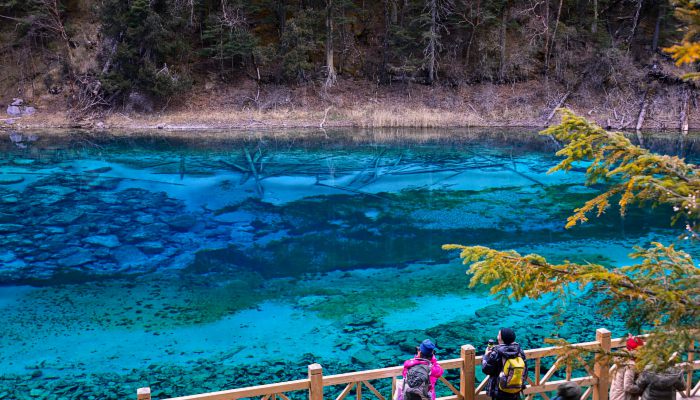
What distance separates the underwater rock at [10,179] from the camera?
18734mm

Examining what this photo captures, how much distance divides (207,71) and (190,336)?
2789 cm

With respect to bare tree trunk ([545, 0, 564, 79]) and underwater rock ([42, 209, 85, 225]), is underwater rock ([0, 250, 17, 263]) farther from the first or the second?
bare tree trunk ([545, 0, 564, 79])

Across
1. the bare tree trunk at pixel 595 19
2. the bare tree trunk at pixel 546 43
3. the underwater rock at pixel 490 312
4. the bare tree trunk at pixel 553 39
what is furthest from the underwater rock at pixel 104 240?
the bare tree trunk at pixel 595 19

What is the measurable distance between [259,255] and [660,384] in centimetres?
907

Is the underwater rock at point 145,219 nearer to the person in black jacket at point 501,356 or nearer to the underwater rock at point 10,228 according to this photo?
the underwater rock at point 10,228

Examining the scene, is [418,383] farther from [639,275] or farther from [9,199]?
[9,199]

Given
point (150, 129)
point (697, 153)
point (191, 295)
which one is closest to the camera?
point (191, 295)

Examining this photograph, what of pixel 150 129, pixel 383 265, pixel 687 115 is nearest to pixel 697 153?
pixel 687 115

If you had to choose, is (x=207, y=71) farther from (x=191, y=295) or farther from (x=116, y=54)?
(x=191, y=295)

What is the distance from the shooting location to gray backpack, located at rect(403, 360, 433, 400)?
210 inches

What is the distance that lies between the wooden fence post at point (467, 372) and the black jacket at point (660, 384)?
139 cm

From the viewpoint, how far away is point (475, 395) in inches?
236

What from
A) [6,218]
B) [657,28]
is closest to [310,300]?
[6,218]

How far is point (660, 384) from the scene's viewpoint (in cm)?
511
